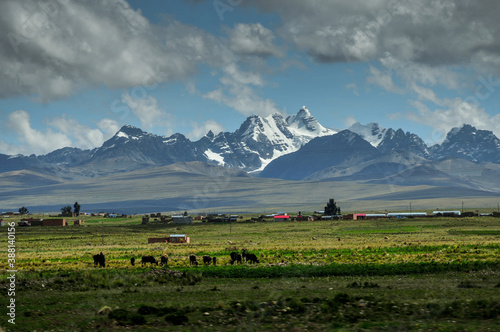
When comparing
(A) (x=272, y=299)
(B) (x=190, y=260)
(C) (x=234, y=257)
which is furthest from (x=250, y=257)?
(A) (x=272, y=299)

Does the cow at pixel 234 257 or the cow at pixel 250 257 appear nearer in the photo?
the cow at pixel 250 257

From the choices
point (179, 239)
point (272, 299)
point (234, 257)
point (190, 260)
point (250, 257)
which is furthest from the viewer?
point (179, 239)

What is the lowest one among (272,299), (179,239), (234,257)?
(179,239)

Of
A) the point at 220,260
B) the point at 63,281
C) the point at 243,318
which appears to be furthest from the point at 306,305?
the point at 220,260

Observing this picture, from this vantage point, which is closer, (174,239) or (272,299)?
(272,299)

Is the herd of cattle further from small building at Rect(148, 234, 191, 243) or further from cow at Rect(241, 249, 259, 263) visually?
small building at Rect(148, 234, 191, 243)

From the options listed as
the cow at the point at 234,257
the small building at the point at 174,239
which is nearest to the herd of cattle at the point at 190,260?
the cow at the point at 234,257

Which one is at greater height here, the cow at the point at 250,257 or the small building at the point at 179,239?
the cow at the point at 250,257

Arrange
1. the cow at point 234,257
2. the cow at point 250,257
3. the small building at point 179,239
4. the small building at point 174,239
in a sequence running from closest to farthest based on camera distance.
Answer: the cow at point 250,257 → the cow at point 234,257 → the small building at point 179,239 → the small building at point 174,239

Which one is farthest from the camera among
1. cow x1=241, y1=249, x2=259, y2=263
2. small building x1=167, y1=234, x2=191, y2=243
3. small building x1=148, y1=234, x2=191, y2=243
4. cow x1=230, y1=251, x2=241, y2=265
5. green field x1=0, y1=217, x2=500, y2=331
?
small building x1=148, y1=234, x2=191, y2=243

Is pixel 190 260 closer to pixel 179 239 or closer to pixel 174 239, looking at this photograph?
pixel 179 239

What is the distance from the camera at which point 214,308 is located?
1196 inches

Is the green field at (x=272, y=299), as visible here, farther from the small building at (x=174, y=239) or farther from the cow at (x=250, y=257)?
the small building at (x=174, y=239)

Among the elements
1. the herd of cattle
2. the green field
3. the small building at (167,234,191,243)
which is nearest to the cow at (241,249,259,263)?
the herd of cattle
